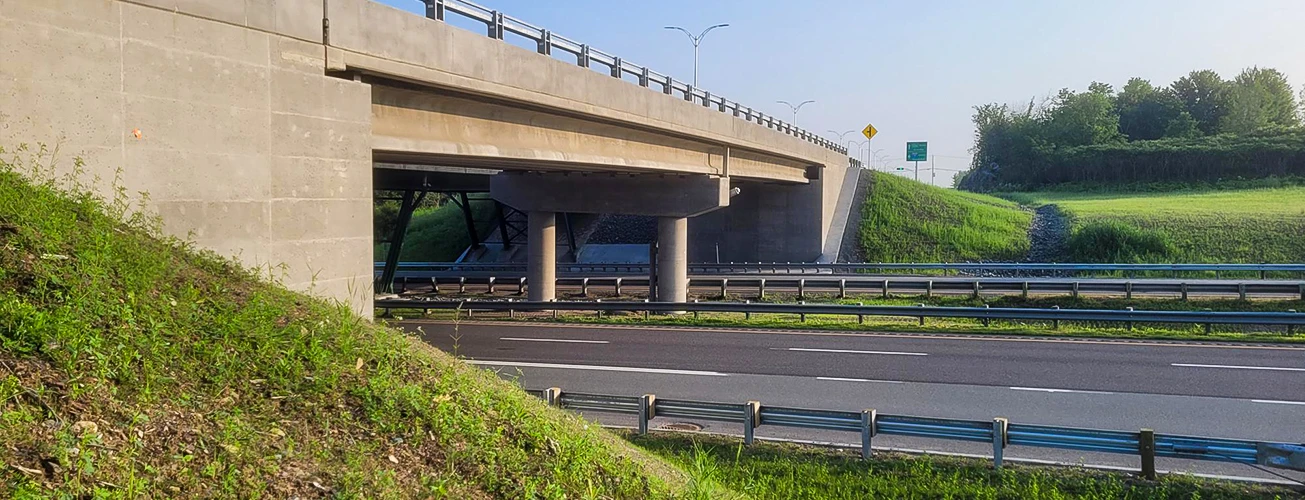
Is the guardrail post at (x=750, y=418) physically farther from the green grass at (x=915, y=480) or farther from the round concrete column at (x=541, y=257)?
the round concrete column at (x=541, y=257)

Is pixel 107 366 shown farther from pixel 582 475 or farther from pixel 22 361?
pixel 582 475

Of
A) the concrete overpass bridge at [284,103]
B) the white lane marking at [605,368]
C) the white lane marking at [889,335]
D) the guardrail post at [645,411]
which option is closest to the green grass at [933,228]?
the white lane marking at [889,335]

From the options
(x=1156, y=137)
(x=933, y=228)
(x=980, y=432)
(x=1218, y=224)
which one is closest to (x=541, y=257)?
(x=980, y=432)

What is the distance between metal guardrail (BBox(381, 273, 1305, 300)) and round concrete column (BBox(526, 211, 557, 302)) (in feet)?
9.79

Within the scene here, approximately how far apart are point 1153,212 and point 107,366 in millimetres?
50572

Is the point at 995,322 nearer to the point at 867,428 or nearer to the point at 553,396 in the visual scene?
the point at 867,428

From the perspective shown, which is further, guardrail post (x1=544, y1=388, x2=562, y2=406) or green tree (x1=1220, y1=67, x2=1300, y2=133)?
green tree (x1=1220, y1=67, x2=1300, y2=133)

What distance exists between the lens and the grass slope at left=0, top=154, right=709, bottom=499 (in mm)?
5164

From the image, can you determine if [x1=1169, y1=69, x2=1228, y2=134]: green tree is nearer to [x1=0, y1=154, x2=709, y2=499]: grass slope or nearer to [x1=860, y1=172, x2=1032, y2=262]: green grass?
[x1=860, y1=172, x2=1032, y2=262]: green grass

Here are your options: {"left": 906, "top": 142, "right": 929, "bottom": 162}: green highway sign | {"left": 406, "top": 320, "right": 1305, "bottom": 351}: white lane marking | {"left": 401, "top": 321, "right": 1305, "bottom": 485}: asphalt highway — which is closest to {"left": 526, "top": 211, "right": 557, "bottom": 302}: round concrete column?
{"left": 406, "top": 320, "right": 1305, "bottom": 351}: white lane marking

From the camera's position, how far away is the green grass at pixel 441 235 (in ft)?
171

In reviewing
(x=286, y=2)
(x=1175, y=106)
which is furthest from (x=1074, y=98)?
(x=286, y=2)

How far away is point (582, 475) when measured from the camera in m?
6.44

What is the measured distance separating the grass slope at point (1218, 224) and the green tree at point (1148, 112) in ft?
141
